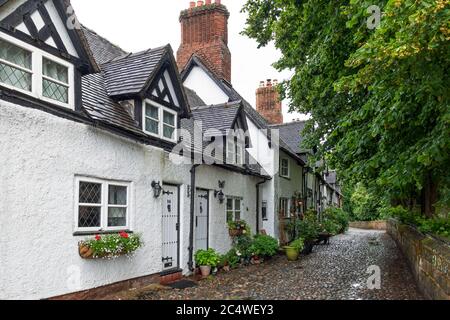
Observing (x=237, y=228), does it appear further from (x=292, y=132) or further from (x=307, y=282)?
(x=292, y=132)

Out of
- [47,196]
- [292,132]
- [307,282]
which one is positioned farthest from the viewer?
[292,132]

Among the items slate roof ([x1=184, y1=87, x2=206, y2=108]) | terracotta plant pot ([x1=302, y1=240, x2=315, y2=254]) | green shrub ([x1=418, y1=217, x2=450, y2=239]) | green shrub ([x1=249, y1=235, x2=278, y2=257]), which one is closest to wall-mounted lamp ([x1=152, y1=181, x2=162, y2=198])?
green shrub ([x1=249, y1=235, x2=278, y2=257])

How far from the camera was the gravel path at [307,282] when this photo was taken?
8.77 meters

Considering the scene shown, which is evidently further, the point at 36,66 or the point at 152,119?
the point at 152,119

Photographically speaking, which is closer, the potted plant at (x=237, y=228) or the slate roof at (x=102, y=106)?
the slate roof at (x=102, y=106)

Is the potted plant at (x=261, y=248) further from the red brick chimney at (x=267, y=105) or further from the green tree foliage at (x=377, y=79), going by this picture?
the red brick chimney at (x=267, y=105)

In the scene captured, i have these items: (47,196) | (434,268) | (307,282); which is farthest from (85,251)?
(434,268)

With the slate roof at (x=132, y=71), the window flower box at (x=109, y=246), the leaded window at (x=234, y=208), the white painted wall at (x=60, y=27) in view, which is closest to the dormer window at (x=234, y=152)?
the leaded window at (x=234, y=208)

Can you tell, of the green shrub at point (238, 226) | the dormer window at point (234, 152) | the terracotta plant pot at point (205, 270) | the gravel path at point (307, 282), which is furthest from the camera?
the dormer window at point (234, 152)

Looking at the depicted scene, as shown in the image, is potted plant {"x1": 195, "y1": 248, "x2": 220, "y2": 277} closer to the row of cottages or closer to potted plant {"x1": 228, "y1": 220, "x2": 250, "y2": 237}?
the row of cottages

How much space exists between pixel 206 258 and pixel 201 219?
1.40m

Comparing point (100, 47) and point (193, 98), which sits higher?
point (100, 47)

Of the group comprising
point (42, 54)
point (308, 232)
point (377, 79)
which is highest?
point (42, 54)

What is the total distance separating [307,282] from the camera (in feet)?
34.6
